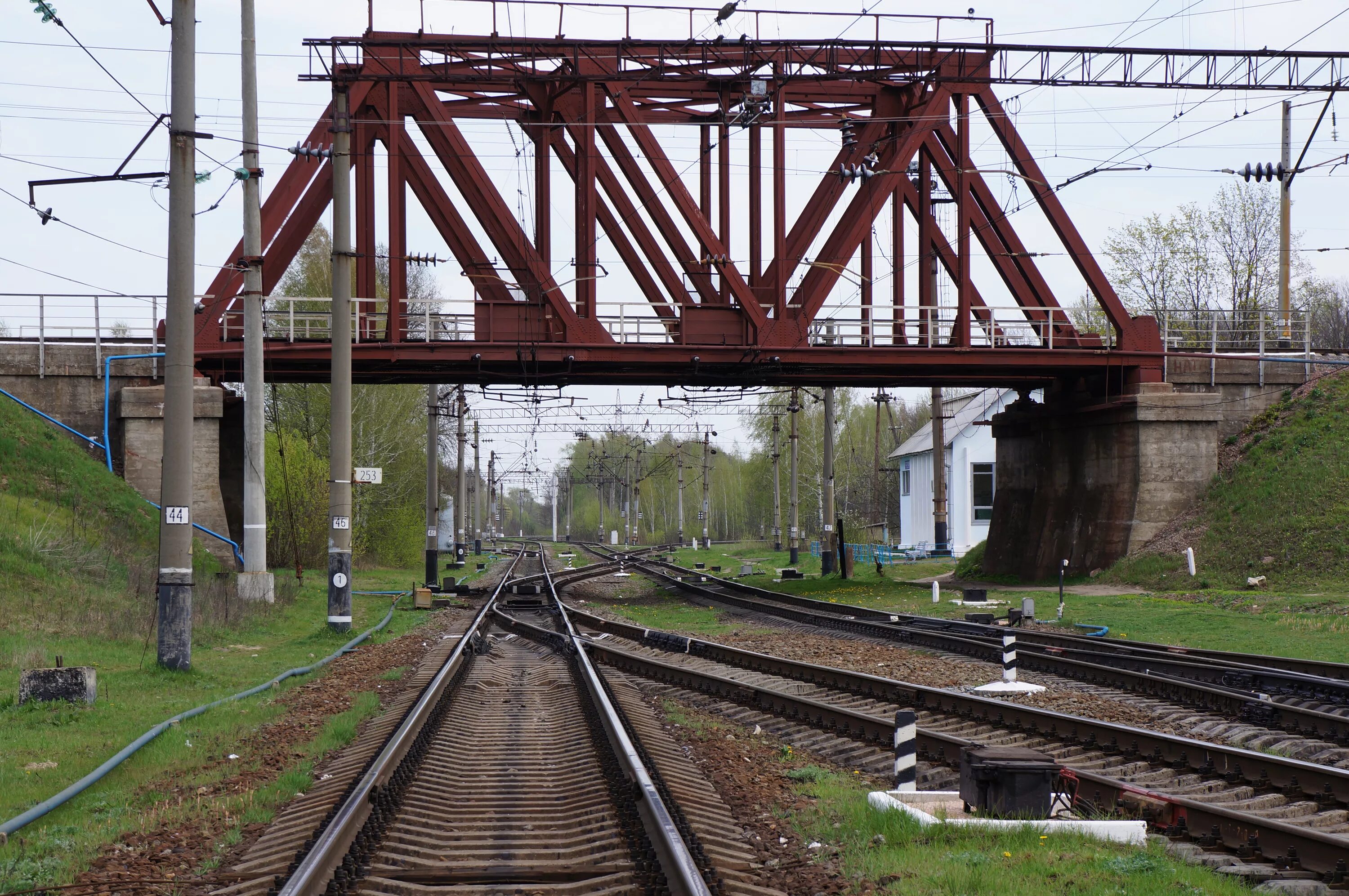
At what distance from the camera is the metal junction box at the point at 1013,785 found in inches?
313

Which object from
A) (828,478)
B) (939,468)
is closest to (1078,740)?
(828,478)

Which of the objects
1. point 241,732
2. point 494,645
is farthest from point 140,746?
point 494,645

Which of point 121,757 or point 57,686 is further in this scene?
point 57,686

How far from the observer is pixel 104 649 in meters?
17.1

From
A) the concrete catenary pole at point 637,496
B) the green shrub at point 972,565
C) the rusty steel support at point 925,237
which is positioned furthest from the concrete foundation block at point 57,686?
the concrete catenary pole at point 637,496

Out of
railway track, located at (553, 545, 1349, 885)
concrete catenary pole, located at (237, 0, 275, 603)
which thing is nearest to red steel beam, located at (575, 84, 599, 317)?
concrete catenary pole, located at (237, 0, 275, 603)

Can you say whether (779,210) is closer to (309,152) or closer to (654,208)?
(654,208)

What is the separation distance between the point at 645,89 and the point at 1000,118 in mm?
9939

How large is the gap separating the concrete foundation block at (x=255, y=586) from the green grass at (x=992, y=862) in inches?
753

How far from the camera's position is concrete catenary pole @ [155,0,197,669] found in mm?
15625

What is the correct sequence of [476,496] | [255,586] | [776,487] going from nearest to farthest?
1. [255,586]
2. [776,487]
3. [476,496]

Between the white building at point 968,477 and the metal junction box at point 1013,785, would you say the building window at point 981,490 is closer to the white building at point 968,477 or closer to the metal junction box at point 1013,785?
the white building at point 968,477

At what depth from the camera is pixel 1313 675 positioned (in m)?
15.3

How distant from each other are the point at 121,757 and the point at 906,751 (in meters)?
6.27
